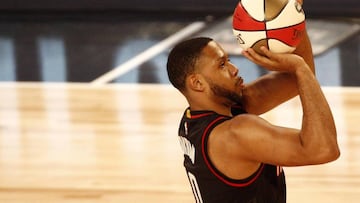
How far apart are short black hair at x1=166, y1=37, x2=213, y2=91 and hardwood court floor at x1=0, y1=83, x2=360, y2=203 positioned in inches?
72.9

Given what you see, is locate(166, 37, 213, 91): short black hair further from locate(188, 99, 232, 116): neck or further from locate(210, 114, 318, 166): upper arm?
locate(210, 114, 318, 166): upper arm

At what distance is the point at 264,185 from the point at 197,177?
8.9 inches

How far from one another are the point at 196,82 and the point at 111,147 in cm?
272

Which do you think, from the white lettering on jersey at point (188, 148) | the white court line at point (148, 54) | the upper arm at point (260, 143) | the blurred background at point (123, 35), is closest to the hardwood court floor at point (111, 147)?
the white court line at point (148, 54)

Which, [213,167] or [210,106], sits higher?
[210,106]

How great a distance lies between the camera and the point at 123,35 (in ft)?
26.6

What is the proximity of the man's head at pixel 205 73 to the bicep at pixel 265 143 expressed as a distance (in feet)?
0.40

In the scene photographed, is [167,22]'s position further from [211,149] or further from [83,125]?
[211,149]

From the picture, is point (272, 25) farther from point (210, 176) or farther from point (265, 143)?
point (210, 176)

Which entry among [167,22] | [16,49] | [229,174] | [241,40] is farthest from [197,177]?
[167,22]

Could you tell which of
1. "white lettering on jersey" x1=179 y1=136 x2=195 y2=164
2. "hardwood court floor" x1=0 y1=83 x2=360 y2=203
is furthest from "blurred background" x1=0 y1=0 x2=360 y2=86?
"white lettering on jersey" x1=179 y1=136 x2=195 y2=164

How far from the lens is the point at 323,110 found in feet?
8.81

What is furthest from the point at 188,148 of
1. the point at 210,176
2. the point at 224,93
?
the point at 224,93

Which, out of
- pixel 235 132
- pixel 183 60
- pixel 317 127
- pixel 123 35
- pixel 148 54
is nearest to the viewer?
pixel 317 127
